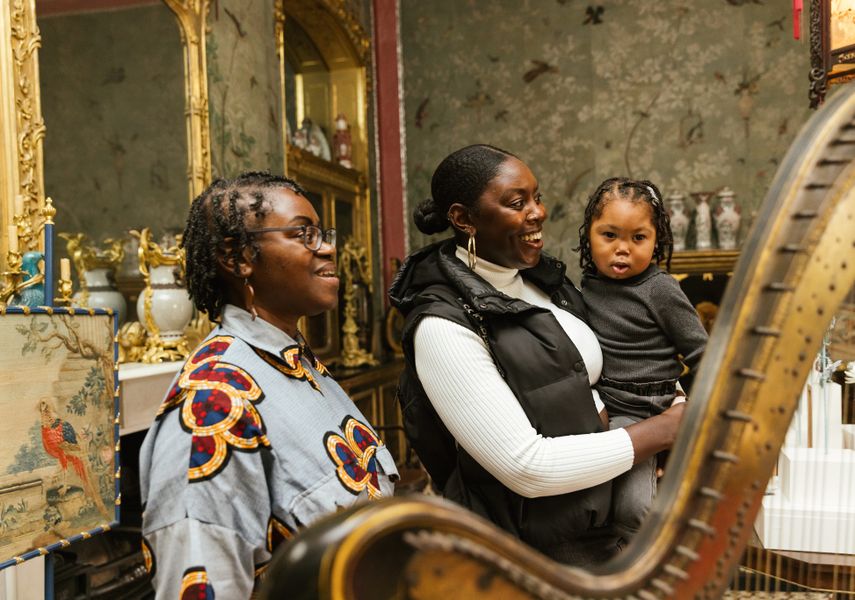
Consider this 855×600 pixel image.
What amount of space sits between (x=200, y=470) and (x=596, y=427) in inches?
27.4

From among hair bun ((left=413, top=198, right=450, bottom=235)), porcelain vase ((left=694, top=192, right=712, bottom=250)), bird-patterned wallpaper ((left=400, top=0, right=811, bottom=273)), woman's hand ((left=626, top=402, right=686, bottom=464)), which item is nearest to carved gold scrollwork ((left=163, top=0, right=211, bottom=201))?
hair bun ((left=413, top=198, right=450, bottom=235))

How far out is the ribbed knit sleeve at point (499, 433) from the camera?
120 centimetres

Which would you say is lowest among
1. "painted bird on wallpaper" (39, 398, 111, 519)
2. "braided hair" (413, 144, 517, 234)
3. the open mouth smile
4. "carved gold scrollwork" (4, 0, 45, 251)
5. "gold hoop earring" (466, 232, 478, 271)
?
"painted bird on wallpaper" (39, 398, 111, 519)

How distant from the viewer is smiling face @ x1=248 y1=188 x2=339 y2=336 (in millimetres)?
1202

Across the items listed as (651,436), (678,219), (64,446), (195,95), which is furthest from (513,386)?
(678,219)

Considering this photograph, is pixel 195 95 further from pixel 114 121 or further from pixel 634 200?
pixel 634 200

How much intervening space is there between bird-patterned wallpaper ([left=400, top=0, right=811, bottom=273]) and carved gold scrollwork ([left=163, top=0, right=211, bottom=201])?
2763 millimetres

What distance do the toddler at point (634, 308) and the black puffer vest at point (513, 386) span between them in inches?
6.7

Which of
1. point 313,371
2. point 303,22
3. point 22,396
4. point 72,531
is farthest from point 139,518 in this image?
point 303,22

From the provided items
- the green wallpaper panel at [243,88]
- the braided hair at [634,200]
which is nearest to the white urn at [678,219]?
the green wallpaper panel at [243,88]

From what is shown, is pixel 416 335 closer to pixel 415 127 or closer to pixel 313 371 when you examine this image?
pixel 313 371

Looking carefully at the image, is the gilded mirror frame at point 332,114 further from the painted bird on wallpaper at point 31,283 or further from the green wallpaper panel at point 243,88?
the painted bird on wallpaper at point 31,283

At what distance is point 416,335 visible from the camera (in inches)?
50.8

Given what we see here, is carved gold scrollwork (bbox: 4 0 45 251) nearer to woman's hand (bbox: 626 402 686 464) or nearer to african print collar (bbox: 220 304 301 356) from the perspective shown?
african print collar (bbox: 220 304 301 356)
